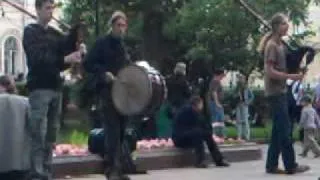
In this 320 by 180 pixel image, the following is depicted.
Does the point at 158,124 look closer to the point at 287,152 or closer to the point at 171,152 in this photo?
the point at 171,152

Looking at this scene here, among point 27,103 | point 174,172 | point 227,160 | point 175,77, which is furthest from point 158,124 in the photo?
point 27,103

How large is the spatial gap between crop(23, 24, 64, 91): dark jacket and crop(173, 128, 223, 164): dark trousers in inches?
181

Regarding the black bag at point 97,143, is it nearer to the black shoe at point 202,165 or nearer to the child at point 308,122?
the black shoe at point 202,165

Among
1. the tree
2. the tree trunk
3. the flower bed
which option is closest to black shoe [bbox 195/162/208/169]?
the flower bed

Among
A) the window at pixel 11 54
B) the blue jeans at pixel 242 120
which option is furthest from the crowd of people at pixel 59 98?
the window at pixel 11 54

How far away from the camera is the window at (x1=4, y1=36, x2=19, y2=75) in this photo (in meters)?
63.4

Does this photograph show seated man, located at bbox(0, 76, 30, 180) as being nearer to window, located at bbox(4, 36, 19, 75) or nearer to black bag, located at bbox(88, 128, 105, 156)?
black bag, located at bbox(88, 128, 105, 156)

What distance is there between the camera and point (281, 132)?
11070mm

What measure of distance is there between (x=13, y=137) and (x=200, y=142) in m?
4.84

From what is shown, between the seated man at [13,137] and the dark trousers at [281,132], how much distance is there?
10.8 ft

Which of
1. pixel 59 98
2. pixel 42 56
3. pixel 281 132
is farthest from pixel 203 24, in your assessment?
pixel 42 56

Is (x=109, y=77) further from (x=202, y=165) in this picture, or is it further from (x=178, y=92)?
(x=178, y=92)

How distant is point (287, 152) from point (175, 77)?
637 centimetres

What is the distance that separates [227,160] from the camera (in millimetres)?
14281
